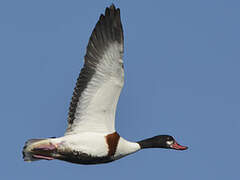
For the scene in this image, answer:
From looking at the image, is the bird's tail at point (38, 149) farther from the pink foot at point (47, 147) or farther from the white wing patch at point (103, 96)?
the white wing patch at point (103, 96)

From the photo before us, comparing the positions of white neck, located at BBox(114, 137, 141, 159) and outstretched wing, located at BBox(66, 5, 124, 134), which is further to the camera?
white neck, located at BBox(114, 137, 141, 159)

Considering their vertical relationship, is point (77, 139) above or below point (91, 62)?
below

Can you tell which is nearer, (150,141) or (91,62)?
(91,62)

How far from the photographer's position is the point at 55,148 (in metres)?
10.5

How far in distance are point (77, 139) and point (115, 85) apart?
1.21 metres

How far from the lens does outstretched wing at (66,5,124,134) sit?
1052cm

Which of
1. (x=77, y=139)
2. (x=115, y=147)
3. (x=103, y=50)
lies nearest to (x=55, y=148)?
(x=77, y=139)

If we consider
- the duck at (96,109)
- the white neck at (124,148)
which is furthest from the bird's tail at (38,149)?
the white neck at (124,148)

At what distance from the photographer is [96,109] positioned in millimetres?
10812

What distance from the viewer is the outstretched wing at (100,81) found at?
1052cm

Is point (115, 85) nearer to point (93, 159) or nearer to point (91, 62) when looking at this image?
Result: point (91, 62)

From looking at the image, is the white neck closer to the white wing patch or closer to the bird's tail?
the white wing patch

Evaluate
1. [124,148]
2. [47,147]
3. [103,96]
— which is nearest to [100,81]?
[103,96]

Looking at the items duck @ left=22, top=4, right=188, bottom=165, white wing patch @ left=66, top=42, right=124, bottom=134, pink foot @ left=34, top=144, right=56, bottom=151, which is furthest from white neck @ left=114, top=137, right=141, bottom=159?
pink foot @ left=34, top=144, right=56, bottom=151
